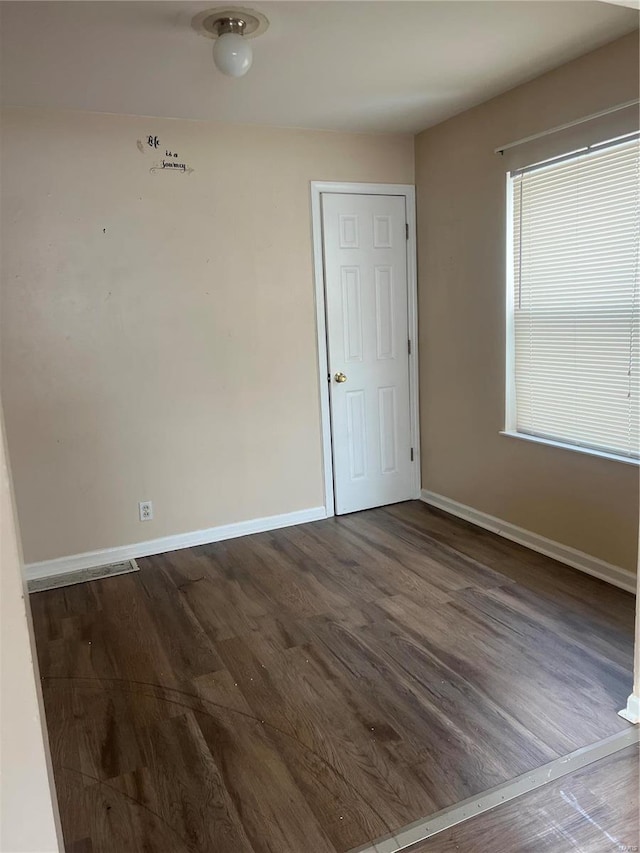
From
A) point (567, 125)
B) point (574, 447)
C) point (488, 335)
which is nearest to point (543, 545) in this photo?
point (574, 447)

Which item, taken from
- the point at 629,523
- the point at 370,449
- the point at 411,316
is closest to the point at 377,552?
the point at 370,449

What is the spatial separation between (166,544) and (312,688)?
5.65ft

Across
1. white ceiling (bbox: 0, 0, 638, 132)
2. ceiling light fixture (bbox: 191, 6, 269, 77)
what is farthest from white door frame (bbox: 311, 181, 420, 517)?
ceiling light fixture (bbox: 191, 6, 269, 77)

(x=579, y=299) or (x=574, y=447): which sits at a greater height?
(x=579, y=299)

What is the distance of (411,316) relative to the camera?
14.3 feet

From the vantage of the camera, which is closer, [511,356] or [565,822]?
[565,822]

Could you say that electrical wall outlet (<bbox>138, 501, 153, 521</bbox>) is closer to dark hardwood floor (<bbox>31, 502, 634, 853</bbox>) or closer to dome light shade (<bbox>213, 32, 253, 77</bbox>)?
dark hardwood floor (<bbox>31, 502, 634, 853</bbox>)

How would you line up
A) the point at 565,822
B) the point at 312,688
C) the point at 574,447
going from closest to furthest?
the point at 565,822 < the point at 312,688 < the point at 574,447

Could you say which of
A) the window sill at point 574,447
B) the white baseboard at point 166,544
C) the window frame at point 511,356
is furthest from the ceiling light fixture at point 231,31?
the white baseboard at point 166,544

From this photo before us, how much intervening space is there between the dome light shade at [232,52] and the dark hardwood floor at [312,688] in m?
2.38

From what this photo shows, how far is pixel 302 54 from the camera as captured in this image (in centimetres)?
266

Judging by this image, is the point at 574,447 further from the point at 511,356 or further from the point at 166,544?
the point at 166,544

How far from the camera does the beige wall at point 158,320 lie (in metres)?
3.30

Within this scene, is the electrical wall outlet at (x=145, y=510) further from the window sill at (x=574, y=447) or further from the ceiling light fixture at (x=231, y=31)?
the ceiling light fixture at (x=231, y=31)
